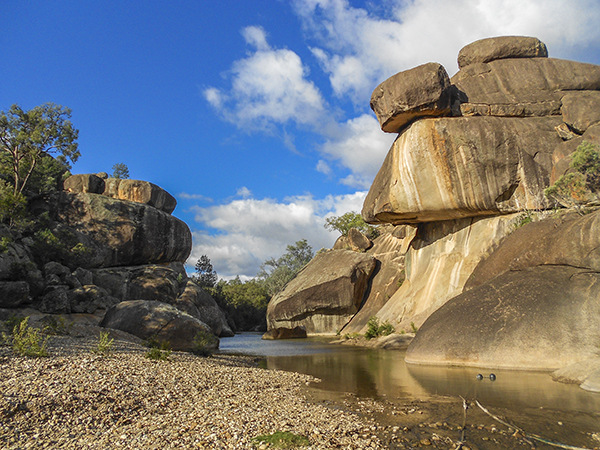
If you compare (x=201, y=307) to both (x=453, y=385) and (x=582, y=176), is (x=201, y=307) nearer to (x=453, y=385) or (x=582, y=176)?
(x=453, y=385)

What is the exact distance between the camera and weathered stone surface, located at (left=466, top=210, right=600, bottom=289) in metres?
12.1

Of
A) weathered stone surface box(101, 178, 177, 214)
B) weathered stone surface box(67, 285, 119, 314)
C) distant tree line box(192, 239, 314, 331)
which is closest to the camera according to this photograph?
weathered stone surface box(67, 285, 119, 314)

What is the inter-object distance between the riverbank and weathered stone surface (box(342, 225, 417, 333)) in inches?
931

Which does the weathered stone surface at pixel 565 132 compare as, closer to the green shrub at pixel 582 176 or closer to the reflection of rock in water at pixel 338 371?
the green shrub at pixel 582 176

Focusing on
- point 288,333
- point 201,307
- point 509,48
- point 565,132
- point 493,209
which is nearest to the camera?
point 565,132

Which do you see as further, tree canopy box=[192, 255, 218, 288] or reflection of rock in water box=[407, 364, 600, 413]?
tree canopy box=[192, 255, 218, 288]

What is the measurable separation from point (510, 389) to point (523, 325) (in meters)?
3.46

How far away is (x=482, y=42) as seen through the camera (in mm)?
27875

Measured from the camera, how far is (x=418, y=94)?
22531 millimetres

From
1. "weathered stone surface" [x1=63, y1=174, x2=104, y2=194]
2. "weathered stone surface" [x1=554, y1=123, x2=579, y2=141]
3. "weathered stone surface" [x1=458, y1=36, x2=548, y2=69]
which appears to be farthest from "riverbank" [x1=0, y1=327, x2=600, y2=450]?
"weathered stone surface" [x1=63, y1=174, x2=104, y2=194]

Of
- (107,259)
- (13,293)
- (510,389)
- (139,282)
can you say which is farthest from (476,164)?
(107,259)

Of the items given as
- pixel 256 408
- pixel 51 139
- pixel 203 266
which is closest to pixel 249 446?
pixel 256 408

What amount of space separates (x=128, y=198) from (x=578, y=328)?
3802cm

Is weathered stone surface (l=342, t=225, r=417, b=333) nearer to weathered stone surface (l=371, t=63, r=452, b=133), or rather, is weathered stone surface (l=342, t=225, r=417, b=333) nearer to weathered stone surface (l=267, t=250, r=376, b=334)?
weathered stone surface (l=267, t=250, r=376, b=334)
